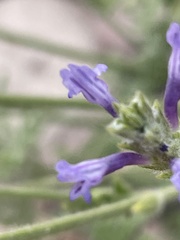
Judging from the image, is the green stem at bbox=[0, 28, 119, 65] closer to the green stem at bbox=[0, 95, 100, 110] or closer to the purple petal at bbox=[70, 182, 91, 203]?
the green stem at bbox=[0, 95, 100, 110]

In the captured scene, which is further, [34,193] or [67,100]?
[67,100]

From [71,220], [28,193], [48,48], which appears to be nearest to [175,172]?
[71,220]

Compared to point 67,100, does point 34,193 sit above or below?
below

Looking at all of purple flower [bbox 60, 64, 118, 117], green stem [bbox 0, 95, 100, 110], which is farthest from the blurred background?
purple flower [bbox 60, 64, 118, 117]

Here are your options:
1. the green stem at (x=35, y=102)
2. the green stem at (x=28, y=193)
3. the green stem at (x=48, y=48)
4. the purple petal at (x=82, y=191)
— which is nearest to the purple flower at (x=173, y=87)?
the purple petal at (x=82, y=191)

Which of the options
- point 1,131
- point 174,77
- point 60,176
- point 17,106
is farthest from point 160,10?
point 60,176

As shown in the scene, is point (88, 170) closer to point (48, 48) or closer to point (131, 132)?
point (131, 132)
